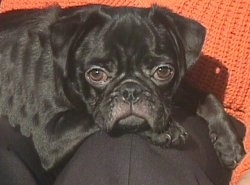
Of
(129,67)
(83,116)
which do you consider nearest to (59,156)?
(83,116)

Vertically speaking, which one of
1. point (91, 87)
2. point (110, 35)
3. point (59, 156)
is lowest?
point (59, 156)

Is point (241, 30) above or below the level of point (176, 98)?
above

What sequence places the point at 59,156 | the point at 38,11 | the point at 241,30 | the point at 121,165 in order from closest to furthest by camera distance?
the point at 121,165 → the point at 59,156 → the point at 241,30 → the point at 38,11

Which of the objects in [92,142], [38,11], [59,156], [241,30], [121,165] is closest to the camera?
[121,165]

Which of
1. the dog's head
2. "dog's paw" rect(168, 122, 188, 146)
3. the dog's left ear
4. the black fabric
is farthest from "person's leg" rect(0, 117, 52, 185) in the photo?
the dog's left ear

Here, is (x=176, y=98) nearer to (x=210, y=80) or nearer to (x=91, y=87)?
(x=210, y=80)

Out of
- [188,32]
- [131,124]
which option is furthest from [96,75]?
[188,32]

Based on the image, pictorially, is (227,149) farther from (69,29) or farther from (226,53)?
(69,29)
